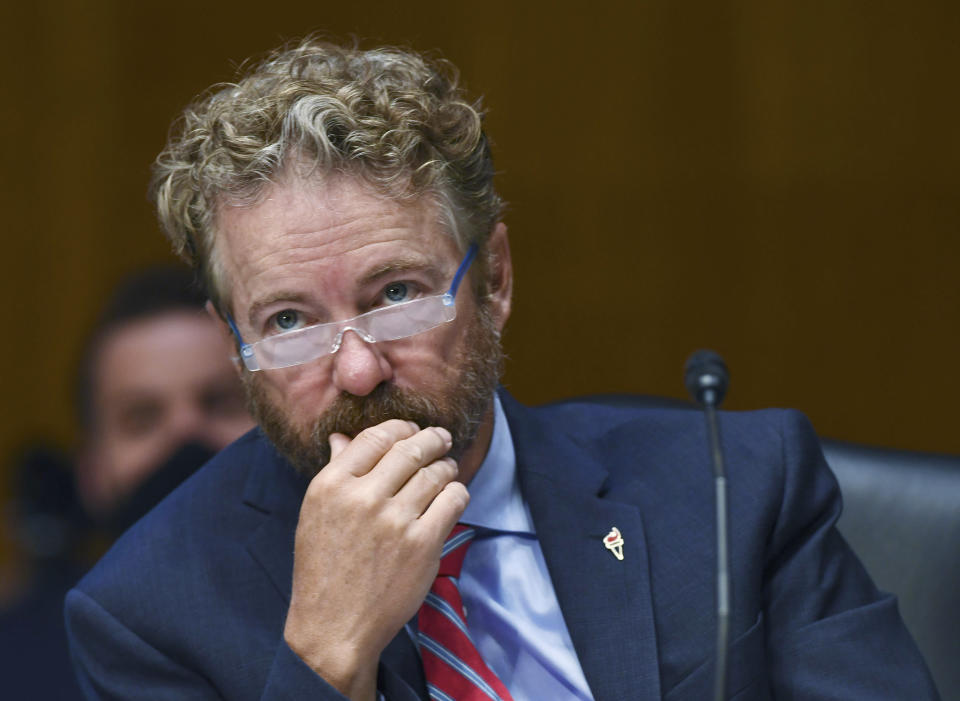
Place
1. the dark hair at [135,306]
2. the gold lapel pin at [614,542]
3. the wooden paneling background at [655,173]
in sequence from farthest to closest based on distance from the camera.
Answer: the wooden paneling background at [655,173]
the dark hair at [135,306]
the gold lapel pin at [614,542]

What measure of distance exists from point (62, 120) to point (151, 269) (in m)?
0.78

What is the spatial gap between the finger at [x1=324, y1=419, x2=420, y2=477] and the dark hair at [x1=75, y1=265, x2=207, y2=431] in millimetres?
1315

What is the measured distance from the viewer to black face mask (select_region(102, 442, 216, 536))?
257 centimetres

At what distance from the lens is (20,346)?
3.50 meters

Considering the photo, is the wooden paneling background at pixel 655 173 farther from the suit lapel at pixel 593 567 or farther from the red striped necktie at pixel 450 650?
the red striped necktie at pixel 450 650

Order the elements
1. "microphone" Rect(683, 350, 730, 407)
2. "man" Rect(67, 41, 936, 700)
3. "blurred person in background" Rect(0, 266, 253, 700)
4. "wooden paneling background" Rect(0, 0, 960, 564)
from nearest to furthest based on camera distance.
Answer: "microphone" Rect(683, 350, 730, 407) < "man" Rect(67, 41, 936, 700) < "blurred person in background" Rect(0, 266, 253, 700) < "wooden paneling background" Rect(0, 0, 960, 564)

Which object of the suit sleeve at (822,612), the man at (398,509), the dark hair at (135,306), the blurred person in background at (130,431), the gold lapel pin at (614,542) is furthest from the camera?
the dark hair at (135,306)

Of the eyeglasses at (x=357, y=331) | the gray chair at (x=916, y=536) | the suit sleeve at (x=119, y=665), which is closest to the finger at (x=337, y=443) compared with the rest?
the eyeglasses at (x=357, y=331)

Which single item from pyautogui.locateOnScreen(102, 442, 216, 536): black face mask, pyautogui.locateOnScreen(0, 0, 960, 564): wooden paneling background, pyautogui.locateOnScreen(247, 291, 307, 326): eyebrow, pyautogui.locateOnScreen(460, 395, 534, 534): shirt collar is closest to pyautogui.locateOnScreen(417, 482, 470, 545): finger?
pyautogui.locateOnScreen(460, 395, 534, 534): shirt collar

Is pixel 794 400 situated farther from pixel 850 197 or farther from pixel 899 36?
pixel 899 36

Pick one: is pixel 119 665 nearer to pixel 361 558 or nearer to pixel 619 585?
pixel 361 558

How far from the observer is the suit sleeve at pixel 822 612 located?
1662 millimetres

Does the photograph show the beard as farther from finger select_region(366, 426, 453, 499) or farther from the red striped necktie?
the red striped necktie

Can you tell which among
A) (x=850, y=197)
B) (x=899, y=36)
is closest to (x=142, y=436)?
(x=850, y=197)
